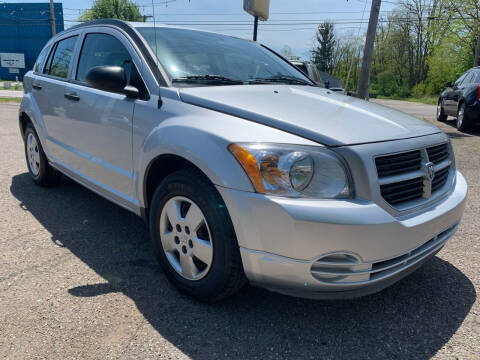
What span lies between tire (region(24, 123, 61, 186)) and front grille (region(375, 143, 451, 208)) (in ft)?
12.3

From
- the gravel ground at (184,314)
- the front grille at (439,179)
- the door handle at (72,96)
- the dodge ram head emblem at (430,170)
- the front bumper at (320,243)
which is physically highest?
the door handle at (72,96)

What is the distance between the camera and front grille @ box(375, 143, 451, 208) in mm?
2053

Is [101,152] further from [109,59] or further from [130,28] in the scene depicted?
[130,28]

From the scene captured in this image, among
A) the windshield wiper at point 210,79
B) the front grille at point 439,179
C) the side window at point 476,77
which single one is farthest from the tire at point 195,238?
the side window at point 476,77

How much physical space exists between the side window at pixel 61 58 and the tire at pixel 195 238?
85.3 inches

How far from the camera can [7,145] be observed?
287 inches

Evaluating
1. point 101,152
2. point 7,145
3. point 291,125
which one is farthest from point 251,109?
point 7,145

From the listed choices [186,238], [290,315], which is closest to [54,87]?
[186,238]

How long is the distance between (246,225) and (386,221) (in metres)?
0.67

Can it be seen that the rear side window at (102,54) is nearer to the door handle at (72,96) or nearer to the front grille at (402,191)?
the door handle at (72,96)

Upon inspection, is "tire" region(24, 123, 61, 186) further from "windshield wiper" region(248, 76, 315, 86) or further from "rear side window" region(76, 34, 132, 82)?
"windshield wiper" region(248, 76, 315, 86)

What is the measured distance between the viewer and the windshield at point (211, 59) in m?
2.85

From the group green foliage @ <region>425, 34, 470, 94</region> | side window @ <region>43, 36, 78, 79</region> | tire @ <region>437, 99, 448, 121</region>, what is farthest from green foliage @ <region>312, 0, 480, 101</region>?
side window @ <region>43, 36, 78, 79</region>

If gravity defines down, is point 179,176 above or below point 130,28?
below
